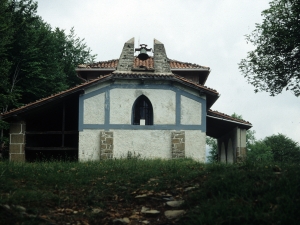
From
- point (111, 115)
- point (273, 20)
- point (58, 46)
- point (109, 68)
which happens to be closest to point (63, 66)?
point (58, 46)

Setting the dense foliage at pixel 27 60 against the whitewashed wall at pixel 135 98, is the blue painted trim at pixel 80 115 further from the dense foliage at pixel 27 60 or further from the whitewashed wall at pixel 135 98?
the dense foliage at pixel 27 60

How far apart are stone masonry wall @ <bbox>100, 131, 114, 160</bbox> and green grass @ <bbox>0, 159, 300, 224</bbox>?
22.1 ft

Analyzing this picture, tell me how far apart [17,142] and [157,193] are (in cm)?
1235

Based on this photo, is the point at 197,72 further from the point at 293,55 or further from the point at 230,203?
the point at 230,203

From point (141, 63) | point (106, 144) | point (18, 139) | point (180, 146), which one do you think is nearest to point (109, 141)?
point (106, 144)

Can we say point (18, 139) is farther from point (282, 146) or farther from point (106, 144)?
point (282, 146)

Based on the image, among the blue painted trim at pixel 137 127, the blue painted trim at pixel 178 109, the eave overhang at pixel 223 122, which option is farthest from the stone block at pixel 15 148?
the eave overhang at pixel 223 122

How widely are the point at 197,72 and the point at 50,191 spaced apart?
17.5 meters

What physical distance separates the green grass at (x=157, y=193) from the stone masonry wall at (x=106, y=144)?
675 centimetres

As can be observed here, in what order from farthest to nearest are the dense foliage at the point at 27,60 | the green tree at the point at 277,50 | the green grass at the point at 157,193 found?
the dense foliage at the point at 27,60, the green tree at the point at 277,50, the green grass at the point at 157,193

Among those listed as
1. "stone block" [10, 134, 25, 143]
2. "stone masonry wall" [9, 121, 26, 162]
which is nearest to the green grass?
"stone masonry wall" [9, 121, 26, 162]

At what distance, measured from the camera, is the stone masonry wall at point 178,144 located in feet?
64.5

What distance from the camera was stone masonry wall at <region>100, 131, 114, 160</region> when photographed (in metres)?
19.4

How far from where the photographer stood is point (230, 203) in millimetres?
8523
